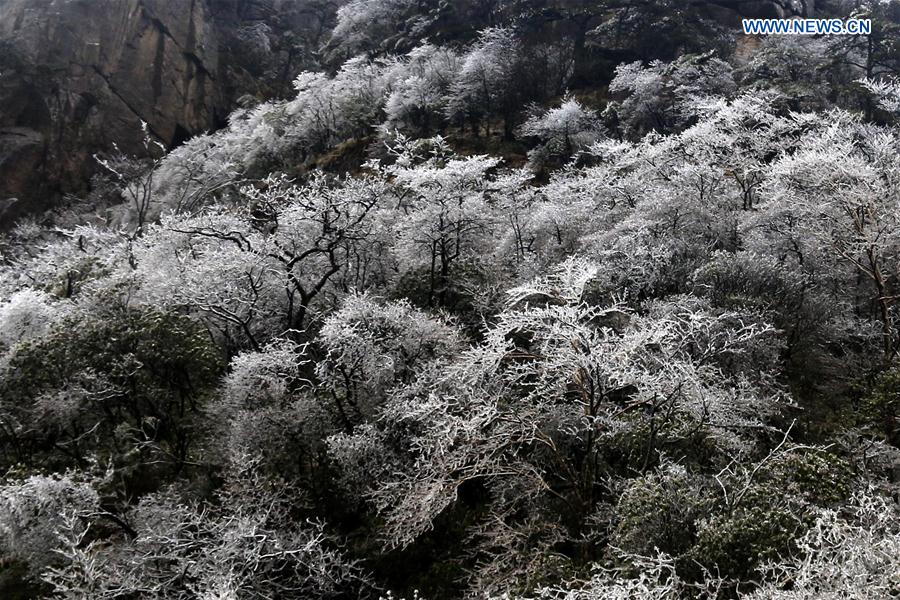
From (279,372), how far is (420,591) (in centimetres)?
704

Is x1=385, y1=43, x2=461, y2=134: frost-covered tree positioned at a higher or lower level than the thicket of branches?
higher

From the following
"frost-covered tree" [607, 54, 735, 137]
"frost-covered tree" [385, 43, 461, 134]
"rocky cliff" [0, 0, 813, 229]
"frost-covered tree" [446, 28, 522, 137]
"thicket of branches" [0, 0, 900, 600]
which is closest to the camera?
"thicket of branches" [0, 0, 900, 600]

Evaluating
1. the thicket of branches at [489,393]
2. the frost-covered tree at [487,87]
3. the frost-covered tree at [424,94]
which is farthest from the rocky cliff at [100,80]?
the thicket of branches at [489,393]

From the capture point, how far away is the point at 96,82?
59.1 meters

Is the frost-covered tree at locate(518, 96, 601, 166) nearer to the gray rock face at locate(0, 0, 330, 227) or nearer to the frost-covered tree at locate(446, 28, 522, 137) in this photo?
the frost-covered tree at locate(446, 28, 522, 137)

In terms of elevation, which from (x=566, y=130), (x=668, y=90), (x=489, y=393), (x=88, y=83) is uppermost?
(x=88, y=83)

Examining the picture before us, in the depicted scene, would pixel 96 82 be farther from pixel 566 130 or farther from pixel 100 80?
pixel 566 130

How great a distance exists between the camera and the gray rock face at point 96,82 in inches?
2162

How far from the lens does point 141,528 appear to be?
14008mm

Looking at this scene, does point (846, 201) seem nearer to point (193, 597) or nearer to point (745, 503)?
point (745, 503)

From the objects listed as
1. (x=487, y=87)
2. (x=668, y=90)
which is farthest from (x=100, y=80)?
(x=668, y=90)

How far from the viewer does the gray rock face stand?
5491cm

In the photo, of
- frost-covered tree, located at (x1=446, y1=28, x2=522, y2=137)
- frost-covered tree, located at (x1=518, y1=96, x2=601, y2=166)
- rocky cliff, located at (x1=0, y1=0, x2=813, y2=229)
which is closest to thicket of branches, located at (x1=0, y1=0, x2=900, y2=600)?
frost-covered tree, located at (x1=518, y1=96, x2=601, y2=166)

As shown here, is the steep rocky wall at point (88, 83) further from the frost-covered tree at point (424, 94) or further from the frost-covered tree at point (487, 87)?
the frost-covered tree at point (487, 87)
